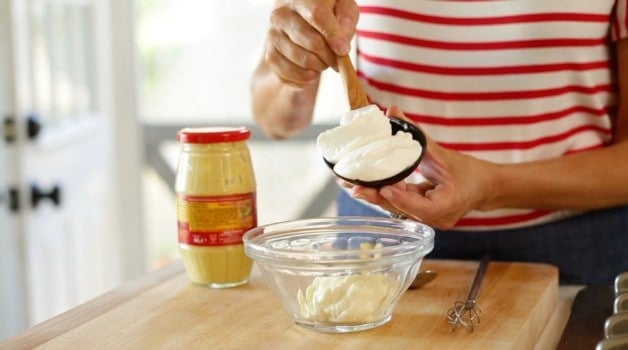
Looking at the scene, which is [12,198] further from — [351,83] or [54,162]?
[351,83]

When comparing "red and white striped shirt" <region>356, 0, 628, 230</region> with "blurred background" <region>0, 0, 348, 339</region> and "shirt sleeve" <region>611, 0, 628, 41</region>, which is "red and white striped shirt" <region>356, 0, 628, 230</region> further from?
"blurred background" <region>0, 0, 348, 339</region>

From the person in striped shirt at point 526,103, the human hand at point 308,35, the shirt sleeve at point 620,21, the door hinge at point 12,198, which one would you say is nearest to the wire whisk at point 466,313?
the person in striped shirt at point 526,103

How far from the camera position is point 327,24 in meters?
1.12

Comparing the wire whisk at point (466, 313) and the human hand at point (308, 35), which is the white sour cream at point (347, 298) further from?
the human hand at point (308, 35)

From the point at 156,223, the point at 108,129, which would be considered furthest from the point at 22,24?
the point at 156,223

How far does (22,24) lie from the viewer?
7.73 ft

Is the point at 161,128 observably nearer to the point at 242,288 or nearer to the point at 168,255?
the point at 168,255

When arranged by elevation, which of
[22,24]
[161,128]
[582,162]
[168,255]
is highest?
[22,24]

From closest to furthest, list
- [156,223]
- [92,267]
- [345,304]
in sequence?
[345,304]
[92,267]
[156,223]

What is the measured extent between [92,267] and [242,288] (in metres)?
1.88

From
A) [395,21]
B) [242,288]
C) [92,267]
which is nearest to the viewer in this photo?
[242,288]

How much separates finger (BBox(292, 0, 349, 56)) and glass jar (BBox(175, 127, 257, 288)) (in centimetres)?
17

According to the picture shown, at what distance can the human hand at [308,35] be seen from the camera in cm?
112

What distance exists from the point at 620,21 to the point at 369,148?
49cm
